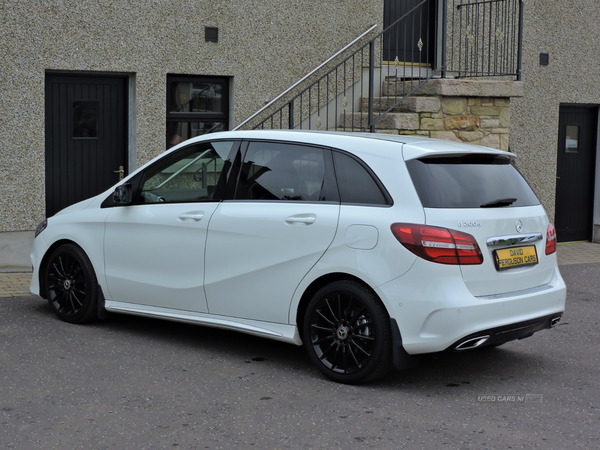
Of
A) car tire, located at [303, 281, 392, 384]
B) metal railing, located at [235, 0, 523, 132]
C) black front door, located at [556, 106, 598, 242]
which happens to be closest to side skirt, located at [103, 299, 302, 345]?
car tire, located at [303, 281, 392, 384]

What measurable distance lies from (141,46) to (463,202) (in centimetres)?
584

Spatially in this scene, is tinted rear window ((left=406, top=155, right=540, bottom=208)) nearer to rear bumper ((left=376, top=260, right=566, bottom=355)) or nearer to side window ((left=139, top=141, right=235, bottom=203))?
rear bumper ((left=376, top=260, right=566, bottom=355))

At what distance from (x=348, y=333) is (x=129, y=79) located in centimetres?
587

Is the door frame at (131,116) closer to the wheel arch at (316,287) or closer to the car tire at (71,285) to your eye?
the car tire at (71,285)

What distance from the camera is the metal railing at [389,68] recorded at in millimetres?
10242

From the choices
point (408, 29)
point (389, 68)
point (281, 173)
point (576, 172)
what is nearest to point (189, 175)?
point (281, 173)

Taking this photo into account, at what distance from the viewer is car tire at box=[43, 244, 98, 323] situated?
21.2 ft

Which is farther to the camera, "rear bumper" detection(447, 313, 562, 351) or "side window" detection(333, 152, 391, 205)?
"side window" detection(333, 152, 391, 205)

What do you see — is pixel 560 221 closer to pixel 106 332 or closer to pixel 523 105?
pixel 523 105

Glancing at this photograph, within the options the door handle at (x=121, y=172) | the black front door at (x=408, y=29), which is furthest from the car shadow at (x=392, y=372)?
the black front door at (x=408, y=29)

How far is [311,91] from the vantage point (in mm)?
10797

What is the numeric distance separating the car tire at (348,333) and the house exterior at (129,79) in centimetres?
514

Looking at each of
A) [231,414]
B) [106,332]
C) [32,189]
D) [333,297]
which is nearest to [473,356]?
[333,297]

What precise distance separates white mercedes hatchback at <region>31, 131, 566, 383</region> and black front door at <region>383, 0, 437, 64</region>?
20.3 ft
